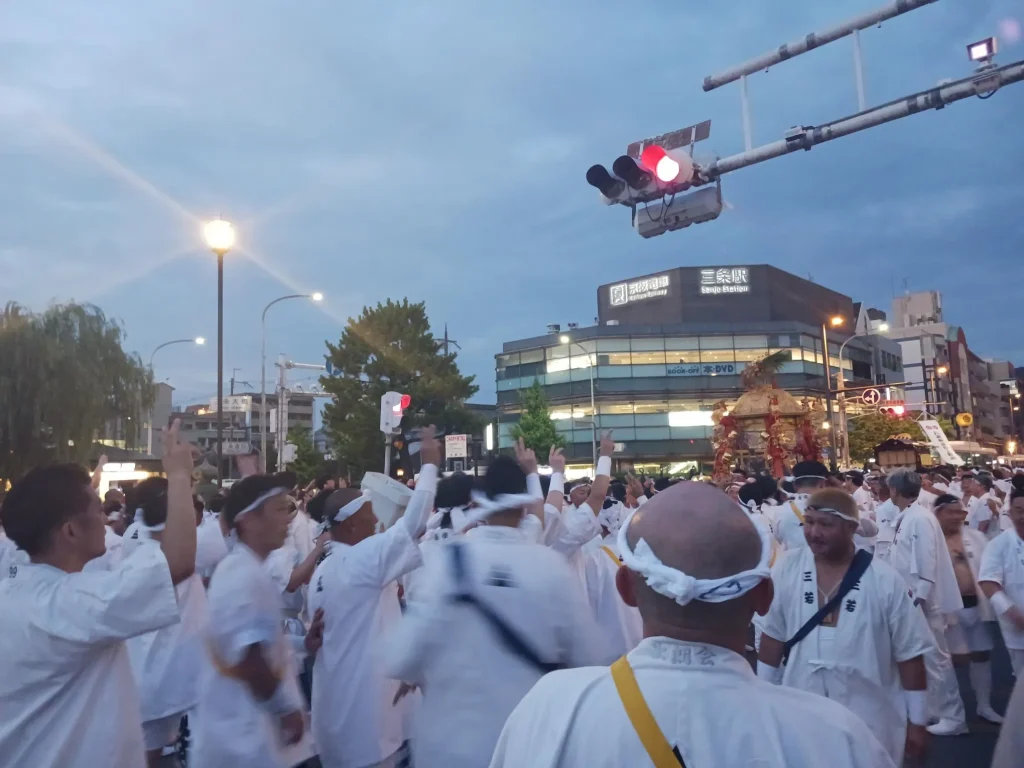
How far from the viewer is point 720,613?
6.00 feet

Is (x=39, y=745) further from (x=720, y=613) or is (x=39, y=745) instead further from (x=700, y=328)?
(x=700, y=328)

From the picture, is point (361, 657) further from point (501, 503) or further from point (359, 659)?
point (501, 503)

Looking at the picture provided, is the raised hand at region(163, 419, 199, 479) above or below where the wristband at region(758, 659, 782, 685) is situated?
above

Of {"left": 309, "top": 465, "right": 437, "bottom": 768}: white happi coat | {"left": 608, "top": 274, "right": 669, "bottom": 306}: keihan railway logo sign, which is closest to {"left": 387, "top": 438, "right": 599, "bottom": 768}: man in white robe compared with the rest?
{"left": 309, "top": 465, "right": 437, "bottom": 768}: white happi coat

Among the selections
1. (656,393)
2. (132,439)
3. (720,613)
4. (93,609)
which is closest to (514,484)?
(93,609)

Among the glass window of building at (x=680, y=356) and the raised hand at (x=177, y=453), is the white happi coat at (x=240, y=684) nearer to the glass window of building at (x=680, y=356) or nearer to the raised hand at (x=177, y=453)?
the raised hand at (x=177, y=453)

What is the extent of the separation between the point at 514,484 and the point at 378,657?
4.41ft

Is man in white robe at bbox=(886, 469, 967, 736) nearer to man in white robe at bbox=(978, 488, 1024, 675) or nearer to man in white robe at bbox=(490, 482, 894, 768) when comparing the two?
man in white robe at bbox=(978, 488, 1024, 675)

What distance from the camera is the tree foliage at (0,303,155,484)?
25828 mm

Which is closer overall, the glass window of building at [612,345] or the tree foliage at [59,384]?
the tree foliage at [59,384]

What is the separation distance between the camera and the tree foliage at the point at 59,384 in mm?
25828

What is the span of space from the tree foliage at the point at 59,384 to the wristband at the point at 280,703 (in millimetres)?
25294

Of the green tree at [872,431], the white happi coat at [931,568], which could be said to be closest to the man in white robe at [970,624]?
the white happi coat at [931,568]

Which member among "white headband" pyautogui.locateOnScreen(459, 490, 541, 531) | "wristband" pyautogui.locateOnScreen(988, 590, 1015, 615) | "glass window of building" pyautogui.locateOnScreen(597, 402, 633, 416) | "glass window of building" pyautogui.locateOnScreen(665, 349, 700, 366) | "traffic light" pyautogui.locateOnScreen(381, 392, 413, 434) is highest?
"glass window of building" pyautogui.locateOnScreen(665, 349, 700, 366)
